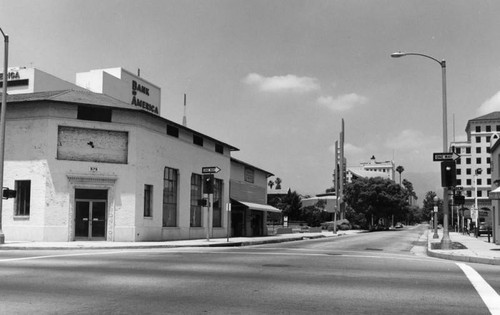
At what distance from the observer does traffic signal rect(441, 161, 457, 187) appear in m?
21.5

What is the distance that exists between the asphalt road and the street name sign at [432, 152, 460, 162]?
8412 mm

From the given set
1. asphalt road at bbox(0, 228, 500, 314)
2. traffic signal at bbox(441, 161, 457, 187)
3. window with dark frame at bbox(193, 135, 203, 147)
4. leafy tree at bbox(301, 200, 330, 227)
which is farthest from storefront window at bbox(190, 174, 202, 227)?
leafy tree at bbox(301, 200, 330, 227)

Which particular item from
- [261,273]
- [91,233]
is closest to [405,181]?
[91,233]

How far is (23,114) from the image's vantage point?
29.8m

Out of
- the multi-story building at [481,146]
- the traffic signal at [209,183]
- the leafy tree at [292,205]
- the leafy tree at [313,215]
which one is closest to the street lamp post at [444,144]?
the traffic signal at [209,183]

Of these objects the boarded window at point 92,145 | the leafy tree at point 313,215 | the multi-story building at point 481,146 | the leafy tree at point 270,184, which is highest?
the multi-story building at point 481,146

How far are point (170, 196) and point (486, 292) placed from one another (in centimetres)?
2697

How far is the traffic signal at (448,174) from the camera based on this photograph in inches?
847

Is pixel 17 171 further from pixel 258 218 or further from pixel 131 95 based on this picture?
pixel 131 95

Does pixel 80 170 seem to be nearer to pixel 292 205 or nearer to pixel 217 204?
pixel 217 204

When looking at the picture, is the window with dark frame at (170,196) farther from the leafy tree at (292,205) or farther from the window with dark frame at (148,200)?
the leafy tree at (292,205)

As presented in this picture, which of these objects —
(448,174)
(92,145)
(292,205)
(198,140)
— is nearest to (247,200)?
(198,140)

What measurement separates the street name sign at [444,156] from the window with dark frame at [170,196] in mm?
17591

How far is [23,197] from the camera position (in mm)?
29766
